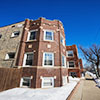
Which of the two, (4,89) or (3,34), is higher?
(3,34)

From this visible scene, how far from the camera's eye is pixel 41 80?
23.5ft

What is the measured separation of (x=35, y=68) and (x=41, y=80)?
151cm

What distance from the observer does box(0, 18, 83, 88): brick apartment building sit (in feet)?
24.4

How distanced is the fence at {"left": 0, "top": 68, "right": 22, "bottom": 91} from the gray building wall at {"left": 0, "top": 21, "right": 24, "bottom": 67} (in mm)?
1549

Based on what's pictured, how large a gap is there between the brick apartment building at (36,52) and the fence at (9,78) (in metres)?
0.59

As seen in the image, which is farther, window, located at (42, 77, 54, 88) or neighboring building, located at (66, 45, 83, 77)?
neighboring building, located at (66, 45, 83, 77)

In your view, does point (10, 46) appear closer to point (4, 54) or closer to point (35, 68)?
point (4, 54)

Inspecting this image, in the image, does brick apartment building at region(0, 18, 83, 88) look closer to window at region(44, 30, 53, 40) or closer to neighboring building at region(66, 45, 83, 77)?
window at region(44, 30, 53, 40)

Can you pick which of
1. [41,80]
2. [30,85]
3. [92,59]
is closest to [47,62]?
[41,80]

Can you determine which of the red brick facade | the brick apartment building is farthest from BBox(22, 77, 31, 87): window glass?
the red brick facade

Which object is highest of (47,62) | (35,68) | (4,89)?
(47,62)

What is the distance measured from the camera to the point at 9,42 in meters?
9.97

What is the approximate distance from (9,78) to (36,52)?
3.89 meters

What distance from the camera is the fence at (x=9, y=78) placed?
5.68 m
